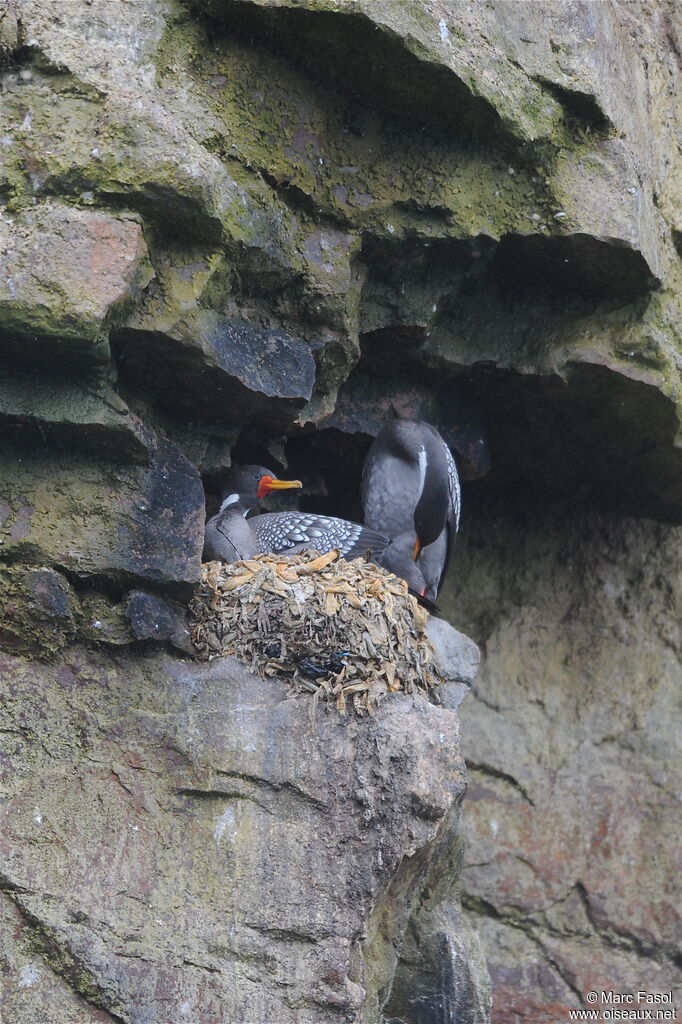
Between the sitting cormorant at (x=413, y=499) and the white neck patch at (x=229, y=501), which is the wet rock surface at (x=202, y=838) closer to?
the white neck patch at (x=229, y=501)

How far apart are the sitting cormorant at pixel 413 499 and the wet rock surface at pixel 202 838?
1568 mm

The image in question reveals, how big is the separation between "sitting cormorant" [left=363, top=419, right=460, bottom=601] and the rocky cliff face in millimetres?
172

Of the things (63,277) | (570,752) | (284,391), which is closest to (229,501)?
(284,391)

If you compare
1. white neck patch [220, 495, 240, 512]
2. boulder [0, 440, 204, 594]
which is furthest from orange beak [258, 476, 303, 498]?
boulder [0, 440, 204, 594]

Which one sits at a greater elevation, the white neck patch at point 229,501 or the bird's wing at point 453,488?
the bird's wing at point 453,488

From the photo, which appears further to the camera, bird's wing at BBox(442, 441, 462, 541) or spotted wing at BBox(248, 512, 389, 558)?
bird's wing at BBox(442, 441, 462, 541)

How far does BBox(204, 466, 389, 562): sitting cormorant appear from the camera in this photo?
506 cm

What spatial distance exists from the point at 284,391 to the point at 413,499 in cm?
147

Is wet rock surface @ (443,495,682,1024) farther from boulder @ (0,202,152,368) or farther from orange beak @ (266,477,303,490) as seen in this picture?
boulder @ (0,202,152,368)

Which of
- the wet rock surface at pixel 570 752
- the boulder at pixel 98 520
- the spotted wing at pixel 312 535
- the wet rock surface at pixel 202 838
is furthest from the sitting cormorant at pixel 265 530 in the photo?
the wet rock surface at pixel 570 752

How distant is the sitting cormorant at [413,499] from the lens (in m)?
5.56

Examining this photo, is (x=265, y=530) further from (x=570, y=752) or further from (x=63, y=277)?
(x=570, y=752)

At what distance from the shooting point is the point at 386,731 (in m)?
4.13

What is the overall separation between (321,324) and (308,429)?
1.76 feet
